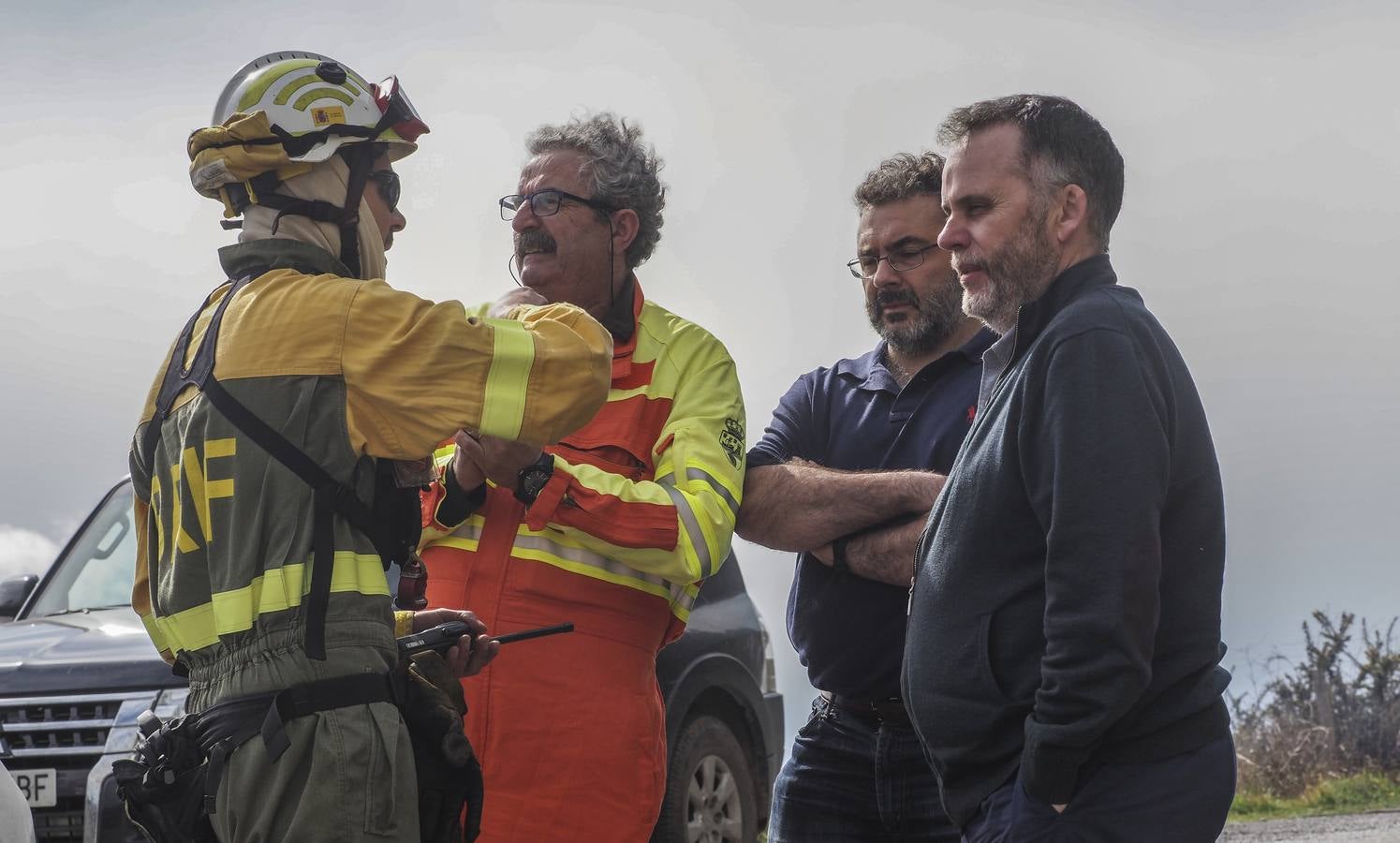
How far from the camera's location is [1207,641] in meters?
2.63

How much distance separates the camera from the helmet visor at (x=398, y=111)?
10.1 feet

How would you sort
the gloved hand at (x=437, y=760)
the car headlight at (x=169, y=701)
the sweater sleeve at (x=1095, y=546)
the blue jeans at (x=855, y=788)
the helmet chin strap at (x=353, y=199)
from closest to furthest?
1. the sweater sleeve at (x=1095, y=546)
2. the gloved hand at (x=437, y=760)
3. the helmet chin strap at (x=353, y=199)
4. the blue jeans at (x=855, y=788)
5. the car headlight at (x=169, y=701)

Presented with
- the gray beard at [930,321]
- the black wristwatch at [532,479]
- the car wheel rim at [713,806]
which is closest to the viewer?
the black wristwatch at [532,479]

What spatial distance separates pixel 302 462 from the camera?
2.70 m

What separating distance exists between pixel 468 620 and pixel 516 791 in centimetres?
55

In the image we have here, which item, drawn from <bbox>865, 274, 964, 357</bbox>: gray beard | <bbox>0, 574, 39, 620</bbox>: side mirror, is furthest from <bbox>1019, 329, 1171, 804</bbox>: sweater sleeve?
<bbox>0, 574, 39, 620</bbox>: side mirror

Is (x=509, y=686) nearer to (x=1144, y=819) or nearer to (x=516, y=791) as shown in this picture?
(x=516, y=791)

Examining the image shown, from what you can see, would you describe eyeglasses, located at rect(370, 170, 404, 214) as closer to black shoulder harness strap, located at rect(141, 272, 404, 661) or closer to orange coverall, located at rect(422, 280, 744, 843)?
black shoulder harness strap, located at rect(141, 272, 404, 661)

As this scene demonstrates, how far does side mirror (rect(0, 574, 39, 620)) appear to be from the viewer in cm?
677

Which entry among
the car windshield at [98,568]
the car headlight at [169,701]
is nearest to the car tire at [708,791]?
the car headlight at [169,701]

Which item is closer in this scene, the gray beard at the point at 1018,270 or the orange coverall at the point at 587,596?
the gray beard at the point at 1018,270

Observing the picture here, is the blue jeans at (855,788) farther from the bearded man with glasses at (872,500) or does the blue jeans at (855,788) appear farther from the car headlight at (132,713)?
the car headlight at (132,713)

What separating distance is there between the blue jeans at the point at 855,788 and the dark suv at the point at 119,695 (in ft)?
7.82

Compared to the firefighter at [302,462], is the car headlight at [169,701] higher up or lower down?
lower down
